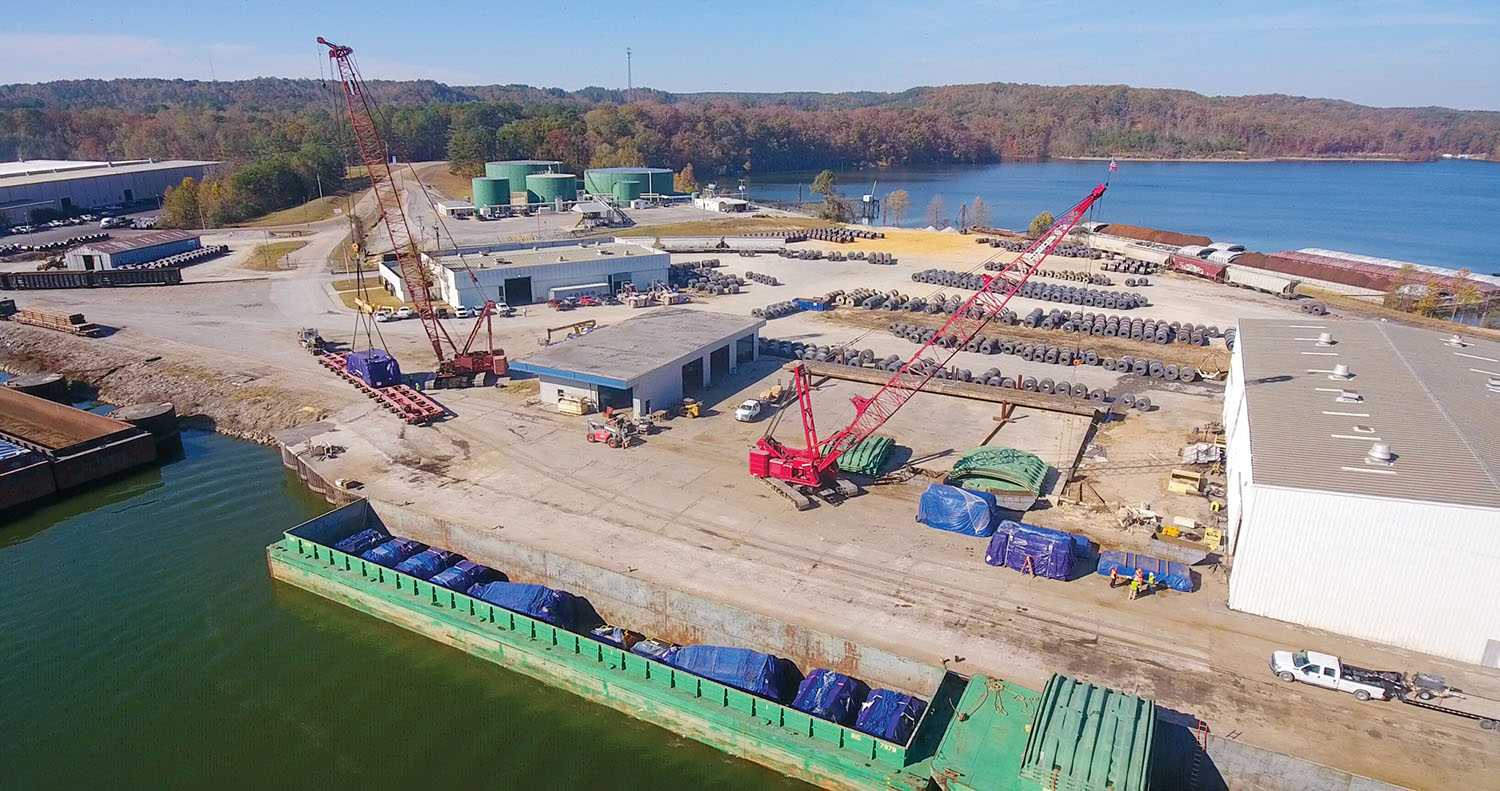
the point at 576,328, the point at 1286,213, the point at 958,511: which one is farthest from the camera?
the point at 1286,213

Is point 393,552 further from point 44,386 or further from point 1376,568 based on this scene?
point 44,386

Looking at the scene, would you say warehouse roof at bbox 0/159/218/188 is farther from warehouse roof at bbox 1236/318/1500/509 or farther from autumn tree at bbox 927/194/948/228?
warehouse roof at bbox 1236/318/1500/509

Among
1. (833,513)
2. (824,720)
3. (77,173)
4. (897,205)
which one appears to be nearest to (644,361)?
(833,513)

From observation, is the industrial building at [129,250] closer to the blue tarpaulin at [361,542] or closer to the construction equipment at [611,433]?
the blue tarpaulin at [361,542]

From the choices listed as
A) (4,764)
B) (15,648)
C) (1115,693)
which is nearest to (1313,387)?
(1115,693)

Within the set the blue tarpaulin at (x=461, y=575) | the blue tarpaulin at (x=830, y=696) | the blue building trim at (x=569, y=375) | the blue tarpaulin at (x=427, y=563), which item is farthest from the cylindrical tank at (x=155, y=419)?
the blue tarpaulin at (x=830, y=696)

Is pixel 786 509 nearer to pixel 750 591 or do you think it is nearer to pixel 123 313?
pixel 750 591
